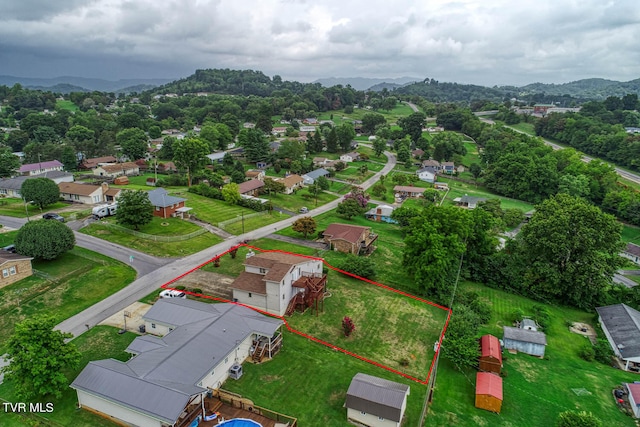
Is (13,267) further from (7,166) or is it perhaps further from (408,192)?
(408,192)

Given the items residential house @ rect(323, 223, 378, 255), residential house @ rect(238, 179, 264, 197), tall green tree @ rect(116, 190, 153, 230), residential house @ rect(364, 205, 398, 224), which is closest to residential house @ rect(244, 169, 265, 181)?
residential house @ rect(238, 179, 264, 197)

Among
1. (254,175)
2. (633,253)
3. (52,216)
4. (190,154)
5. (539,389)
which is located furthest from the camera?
(254,175)

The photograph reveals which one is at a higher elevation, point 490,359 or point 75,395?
point 75,395

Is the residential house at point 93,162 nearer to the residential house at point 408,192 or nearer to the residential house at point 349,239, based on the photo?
the residential house at point 349,239

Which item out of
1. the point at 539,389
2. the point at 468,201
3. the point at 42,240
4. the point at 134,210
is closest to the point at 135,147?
the point at 134,210

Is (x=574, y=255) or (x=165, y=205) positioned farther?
(x=165, y=205)

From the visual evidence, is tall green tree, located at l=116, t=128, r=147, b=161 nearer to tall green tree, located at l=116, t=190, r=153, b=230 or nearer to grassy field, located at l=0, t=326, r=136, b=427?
tall green tree, located at l=116, t=190, r=153, b=230
